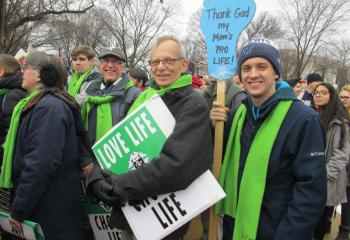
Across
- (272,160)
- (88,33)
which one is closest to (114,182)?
(272,160)

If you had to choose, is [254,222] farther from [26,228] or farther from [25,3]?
[25,3]

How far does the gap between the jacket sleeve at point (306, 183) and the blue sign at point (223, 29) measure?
0.91m

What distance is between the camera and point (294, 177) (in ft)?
6.78

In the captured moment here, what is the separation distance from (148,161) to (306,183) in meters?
→ 0.96

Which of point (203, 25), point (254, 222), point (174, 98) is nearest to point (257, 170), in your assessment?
point (254, 222)

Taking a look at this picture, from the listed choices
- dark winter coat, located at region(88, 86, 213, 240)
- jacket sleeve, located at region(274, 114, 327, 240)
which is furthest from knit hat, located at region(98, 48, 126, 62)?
jacket sleeve, located at region(274, 114, 327, 240)

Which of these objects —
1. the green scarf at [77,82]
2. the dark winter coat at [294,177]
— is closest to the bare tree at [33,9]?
the green scarf at [77,82]

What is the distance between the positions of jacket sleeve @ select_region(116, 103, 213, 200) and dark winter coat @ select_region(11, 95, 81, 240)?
0.82 m

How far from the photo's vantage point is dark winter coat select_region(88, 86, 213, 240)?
206 centimetres

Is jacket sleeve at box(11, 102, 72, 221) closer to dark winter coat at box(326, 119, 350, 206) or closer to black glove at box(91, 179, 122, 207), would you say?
black glove at box(91, 179, 122, 207)

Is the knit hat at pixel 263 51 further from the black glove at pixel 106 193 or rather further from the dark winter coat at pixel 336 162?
the dark winter coat at pixel 336 162

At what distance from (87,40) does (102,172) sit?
39.5m

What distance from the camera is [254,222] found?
2090mm

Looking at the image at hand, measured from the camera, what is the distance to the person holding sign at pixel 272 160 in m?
1.97
